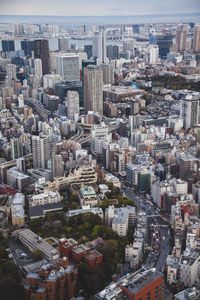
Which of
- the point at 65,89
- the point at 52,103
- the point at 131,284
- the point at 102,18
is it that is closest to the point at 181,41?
the point at 65,89

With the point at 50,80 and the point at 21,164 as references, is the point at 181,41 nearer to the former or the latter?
the point at 50,80

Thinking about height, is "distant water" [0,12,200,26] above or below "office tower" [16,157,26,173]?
above

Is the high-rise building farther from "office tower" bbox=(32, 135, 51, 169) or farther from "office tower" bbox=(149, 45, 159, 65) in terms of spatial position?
"office tower" bbox=(32, 135, 51, 169)

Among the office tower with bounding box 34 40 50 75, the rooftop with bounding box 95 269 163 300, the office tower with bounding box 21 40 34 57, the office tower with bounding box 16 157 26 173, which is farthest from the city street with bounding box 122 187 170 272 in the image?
the office tower with bounding box 21 40 34 57

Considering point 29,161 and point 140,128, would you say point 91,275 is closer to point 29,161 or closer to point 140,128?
point 29,161

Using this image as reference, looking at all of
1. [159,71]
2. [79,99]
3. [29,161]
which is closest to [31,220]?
[29,161]

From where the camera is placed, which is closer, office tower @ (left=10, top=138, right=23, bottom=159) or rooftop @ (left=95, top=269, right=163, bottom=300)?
rooftop @ (left=95, top=269, right=163, bottom=300)

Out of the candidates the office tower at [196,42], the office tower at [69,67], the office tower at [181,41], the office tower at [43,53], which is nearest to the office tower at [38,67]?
the office tower at [43,53]
